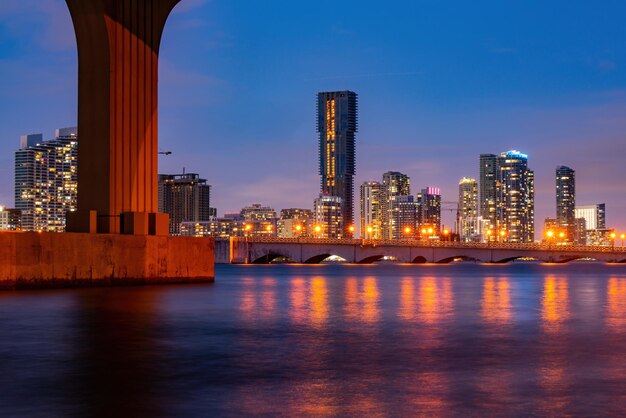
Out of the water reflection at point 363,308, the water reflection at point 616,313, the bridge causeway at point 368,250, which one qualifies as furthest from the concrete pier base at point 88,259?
the bridge causeway at point 368,250

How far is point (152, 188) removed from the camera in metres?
40.6

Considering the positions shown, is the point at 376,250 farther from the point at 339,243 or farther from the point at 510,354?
the point at 510,354

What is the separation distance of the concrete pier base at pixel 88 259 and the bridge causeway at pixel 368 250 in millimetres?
107297

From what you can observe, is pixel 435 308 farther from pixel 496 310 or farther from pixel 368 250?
pixel 368 250

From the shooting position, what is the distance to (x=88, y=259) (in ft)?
123

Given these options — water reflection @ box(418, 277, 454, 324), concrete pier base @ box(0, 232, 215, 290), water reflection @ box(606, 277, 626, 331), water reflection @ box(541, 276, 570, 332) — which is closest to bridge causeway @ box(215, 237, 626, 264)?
concrete pier base @ box(0, 232, 215, 290)

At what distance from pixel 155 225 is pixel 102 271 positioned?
332cm

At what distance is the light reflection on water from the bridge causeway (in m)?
120

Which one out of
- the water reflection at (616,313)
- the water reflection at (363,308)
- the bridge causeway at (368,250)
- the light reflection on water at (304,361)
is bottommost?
the water reflection at (616,313)

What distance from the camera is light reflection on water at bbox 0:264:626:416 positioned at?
12242mm

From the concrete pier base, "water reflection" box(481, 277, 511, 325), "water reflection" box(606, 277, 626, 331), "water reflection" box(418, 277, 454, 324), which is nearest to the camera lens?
"water reflection" box(606, 277, 626, 331)

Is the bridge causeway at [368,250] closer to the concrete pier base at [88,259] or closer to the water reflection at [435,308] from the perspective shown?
the concrete pier base at [88,259]

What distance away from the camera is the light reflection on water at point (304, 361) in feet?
40.2

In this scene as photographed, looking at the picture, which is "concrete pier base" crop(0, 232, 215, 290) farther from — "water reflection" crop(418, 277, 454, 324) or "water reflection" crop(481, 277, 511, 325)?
"water reflection" crop(481, 277, 511, 325)
